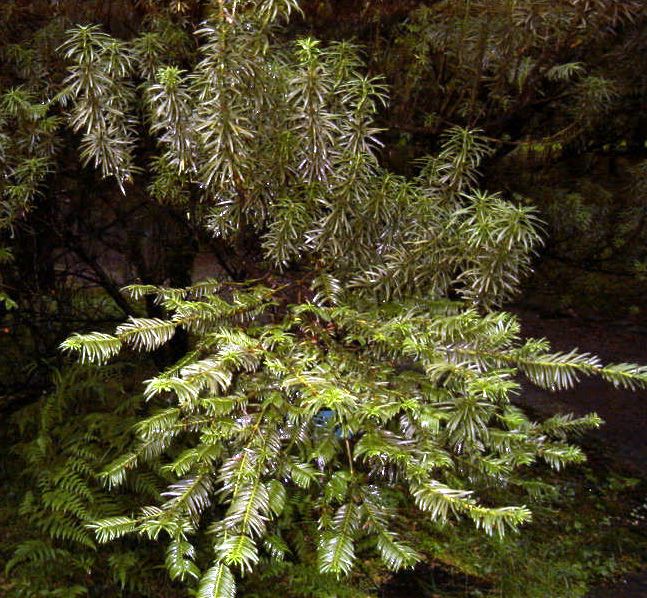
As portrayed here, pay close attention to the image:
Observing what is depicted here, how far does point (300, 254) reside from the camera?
2338mm

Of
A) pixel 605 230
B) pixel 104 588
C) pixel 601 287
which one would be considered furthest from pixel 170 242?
pixel 601 287

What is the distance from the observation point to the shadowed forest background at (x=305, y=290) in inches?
71.7

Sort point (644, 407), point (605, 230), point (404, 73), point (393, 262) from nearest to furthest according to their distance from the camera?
1. point (393, 262)
2. point (404, 73)
3. point (605, 230)
4. point (644, 407)

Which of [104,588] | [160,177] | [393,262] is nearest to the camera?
[393,262]

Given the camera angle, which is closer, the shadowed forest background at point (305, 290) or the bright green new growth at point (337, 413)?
the bright green new growth at point (337, 413)

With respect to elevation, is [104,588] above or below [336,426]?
below

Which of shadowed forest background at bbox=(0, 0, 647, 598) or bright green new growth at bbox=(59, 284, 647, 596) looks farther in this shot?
shadowed forest background at bbox=(0, 0, 647, 598)

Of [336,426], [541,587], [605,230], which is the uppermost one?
[336,426]

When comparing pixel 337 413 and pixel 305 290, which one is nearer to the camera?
pixel 337 413

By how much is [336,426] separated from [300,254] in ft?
2.10

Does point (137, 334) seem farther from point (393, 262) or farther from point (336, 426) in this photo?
point (393, 262)

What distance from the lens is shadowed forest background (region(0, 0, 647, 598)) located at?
182cm

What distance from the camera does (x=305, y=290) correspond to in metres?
2.32

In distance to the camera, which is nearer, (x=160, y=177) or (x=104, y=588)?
(x=160, y=177)
